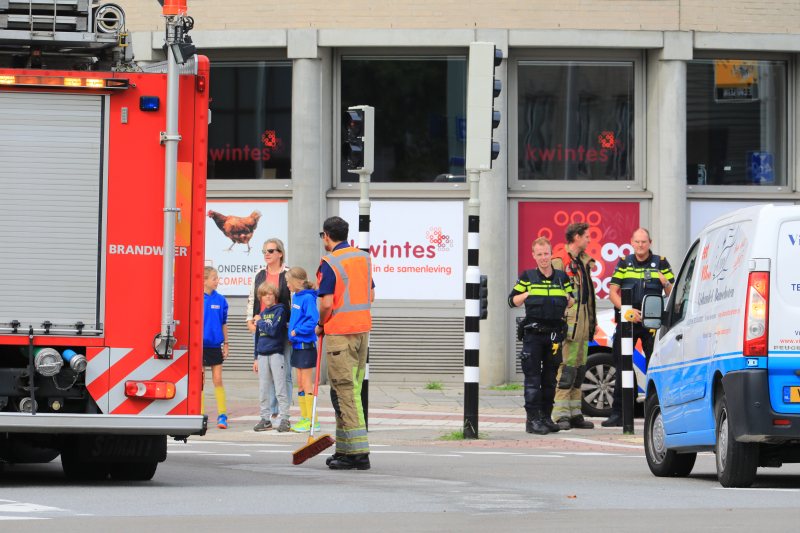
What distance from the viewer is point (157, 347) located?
313 inches

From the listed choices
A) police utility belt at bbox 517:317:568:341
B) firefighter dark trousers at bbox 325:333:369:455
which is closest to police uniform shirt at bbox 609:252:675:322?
police utility belt at bbox 517:317:568:341

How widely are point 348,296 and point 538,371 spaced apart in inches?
146

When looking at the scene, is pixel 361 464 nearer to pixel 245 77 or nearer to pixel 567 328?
pixel 567 328

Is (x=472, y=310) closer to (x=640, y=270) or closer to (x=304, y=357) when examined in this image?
(x=304, y=357)

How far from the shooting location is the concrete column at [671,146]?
18.4m

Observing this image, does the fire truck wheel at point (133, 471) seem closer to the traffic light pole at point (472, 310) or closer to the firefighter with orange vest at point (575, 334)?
the traffic light pole at point (472, 310)

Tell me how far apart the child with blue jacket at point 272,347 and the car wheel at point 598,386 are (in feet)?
11.1

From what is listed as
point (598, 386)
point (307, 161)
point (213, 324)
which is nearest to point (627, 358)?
point (598, 386)

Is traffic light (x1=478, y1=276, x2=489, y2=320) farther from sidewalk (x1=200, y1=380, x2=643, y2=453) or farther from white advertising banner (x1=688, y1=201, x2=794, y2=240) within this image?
white advertising banner (x1=688, y1=201, x2=794, y2=240)

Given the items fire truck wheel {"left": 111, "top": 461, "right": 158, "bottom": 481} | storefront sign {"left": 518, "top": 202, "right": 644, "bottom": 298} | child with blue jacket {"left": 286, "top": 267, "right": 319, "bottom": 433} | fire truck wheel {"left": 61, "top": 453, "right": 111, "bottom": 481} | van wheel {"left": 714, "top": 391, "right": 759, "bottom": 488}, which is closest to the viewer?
van wheel {"left": 714, "top": 391, "right": 759, "bottom": 488}

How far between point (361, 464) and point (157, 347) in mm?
2238

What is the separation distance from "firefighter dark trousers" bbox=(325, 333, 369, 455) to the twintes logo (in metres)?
1.86

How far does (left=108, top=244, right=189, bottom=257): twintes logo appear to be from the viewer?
26.2ft

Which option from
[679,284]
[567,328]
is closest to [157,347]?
[679,284]
